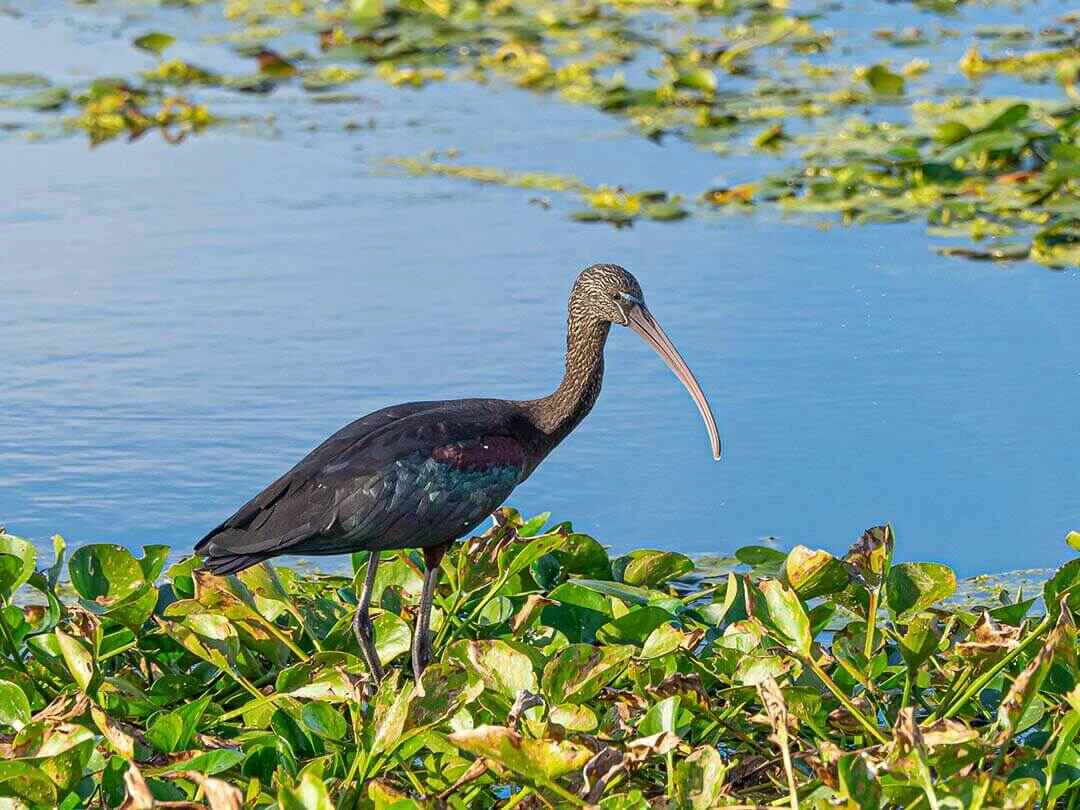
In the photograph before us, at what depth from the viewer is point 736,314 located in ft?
24.6

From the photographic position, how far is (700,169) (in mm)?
9625

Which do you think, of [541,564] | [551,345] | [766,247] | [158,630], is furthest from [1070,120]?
[158,630]

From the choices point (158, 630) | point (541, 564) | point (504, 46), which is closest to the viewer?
point (158, 630)

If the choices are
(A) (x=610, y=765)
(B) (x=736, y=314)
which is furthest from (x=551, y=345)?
(A) (x=610, y=765)

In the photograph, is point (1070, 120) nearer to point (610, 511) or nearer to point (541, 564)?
point (610, 511)

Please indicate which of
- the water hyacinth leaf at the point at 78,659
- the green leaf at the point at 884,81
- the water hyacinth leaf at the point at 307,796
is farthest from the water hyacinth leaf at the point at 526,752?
the green leaf at the point at 884,81

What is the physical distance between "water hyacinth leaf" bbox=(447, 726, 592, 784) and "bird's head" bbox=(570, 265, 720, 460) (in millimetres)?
2003

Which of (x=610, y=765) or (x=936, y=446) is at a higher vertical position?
(x=610, y=765)

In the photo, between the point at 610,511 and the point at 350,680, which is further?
the point at 610,511

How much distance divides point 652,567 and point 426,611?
0.63 m

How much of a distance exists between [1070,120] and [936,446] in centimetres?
329

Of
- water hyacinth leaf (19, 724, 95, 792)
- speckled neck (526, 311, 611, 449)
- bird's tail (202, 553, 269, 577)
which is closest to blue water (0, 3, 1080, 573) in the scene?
speckled neck (526, 311, 611, 449)

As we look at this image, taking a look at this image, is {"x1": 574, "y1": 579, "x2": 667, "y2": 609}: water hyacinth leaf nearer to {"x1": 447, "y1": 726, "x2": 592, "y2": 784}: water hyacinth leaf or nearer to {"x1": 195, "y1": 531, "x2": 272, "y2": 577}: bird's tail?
{"x1": 195, "y1": 531, "x2": 272, "y2": 577}: bird's tail

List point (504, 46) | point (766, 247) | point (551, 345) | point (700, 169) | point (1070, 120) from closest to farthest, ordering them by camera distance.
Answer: point (551, 345), point (766, 247), point (1070, 120), point (700, 169), point (504, 46)
